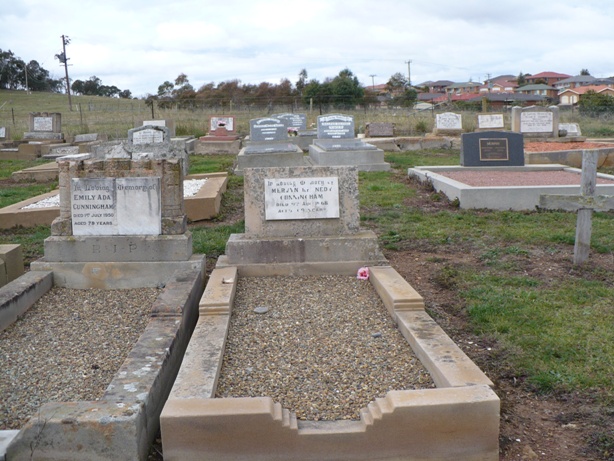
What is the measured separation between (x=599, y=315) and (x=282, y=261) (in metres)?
2.93

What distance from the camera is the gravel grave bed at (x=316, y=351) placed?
386 centimetres

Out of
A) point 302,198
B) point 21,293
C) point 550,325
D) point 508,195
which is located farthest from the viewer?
point 508,195

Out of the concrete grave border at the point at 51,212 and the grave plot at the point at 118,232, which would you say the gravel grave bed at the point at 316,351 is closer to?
the grave plot at the point at 118,232

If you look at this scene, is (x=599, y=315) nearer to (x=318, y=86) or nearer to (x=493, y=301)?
(x=493, y=301)

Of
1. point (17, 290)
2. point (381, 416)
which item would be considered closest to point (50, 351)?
point (17, 290)

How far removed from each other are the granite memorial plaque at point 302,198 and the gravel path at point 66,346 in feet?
4.89

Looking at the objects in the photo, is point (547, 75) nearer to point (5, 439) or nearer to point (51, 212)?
point (51, 212)

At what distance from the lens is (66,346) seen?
15.7 feet

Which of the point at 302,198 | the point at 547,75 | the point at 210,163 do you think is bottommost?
the point at 302,198

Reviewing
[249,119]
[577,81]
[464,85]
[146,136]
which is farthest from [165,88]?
[577,81]

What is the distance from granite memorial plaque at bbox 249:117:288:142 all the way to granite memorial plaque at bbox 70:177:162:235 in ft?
41.1

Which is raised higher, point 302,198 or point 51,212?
point 302,198

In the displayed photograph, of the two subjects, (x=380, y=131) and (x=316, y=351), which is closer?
(x=316, y=351)

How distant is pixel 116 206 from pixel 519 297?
400 centimetres
